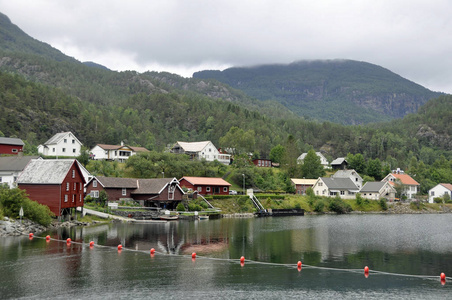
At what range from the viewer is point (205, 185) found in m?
89.9

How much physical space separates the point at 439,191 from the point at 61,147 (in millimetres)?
96661

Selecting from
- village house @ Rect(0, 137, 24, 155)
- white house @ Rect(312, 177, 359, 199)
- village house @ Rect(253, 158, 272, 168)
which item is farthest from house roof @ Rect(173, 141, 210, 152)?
village house @ Rect(0, 137, 24, 155)

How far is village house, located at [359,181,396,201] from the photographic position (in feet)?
361

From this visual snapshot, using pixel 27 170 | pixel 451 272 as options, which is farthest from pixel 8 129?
pixel 451 272

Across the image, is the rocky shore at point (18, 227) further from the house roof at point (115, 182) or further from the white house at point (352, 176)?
the white house at point (352, 176)

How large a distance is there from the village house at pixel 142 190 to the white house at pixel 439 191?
71534 mm

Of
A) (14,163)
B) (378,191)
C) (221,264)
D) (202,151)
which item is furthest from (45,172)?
(378,191)

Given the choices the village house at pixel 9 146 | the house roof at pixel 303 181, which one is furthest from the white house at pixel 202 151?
the village house at pixel 9 146

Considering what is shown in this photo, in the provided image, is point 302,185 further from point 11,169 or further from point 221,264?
point 221,264

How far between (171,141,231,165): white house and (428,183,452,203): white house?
57.5m

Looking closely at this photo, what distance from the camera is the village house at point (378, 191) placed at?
110062mm

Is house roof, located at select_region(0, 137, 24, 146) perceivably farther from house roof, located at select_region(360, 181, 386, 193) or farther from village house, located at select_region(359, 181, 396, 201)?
house roof, located at select_region(360, 181, 386, 193)

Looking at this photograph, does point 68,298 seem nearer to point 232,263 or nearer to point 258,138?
point 232,263

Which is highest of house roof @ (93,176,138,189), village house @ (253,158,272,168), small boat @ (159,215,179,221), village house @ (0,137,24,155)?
village house @ (0,137,24,155)
